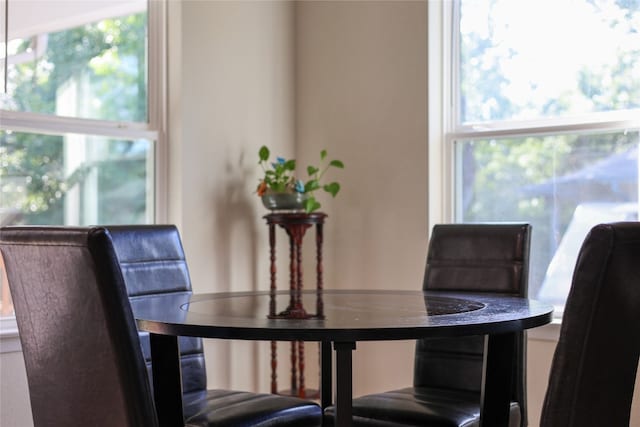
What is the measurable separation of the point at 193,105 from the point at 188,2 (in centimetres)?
48

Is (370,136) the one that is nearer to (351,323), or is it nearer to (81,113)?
(81,113)

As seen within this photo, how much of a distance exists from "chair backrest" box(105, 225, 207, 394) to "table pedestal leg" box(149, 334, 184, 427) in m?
0.42

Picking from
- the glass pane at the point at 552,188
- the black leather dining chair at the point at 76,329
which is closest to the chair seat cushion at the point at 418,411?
the black leather dining chair at the point at 76,329

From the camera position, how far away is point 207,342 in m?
3.98

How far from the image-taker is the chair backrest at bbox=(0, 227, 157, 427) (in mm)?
1698

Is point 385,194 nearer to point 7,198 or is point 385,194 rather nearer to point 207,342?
point 207,342

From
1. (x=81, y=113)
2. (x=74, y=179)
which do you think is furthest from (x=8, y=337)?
(x=81, y=113)

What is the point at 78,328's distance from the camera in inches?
69.4

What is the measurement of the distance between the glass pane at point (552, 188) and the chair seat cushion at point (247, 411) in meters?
1.60

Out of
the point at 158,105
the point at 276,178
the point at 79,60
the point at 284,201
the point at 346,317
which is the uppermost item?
the point at 79,60

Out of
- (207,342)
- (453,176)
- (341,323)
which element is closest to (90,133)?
(207,342)

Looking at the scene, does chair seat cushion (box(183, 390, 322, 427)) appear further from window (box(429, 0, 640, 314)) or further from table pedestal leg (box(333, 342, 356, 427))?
window (box(429, 0, 640, 314))

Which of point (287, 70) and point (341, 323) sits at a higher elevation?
point (287, 70)

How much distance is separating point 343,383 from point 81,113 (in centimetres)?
211
